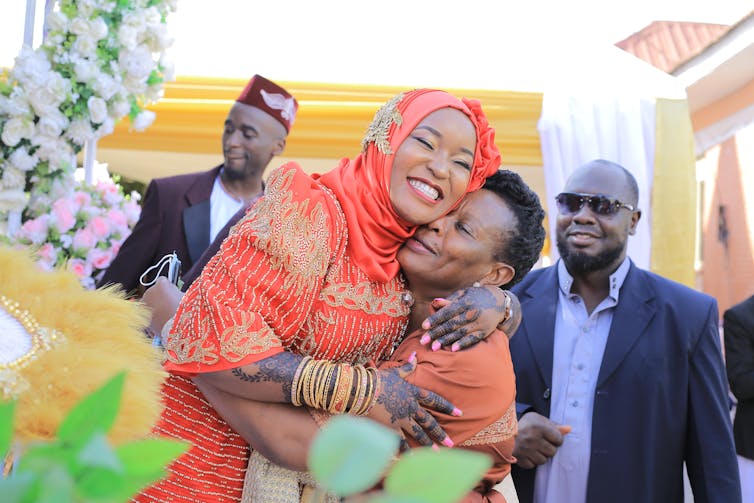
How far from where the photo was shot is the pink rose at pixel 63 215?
3834 millimetres

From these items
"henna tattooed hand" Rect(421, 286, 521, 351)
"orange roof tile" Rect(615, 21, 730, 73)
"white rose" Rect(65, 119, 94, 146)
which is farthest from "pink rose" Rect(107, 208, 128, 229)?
"orange roof tile" Rect(615, 21, 730, 73)

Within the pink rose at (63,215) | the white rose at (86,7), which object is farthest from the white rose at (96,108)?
the pink rose at (63,215)

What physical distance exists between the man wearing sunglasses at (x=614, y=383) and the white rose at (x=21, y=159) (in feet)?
7.20

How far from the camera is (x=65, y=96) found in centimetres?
352

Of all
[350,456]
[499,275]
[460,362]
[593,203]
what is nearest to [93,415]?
[350,456]

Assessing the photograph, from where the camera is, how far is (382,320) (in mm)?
2162

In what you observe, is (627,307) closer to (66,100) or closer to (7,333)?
(66,100)

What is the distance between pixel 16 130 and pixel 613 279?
2.61 m

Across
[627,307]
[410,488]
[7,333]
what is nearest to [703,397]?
[627,307]

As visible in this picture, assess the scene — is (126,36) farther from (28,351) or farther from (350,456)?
(350,456)

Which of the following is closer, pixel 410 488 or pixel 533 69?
pixel 410 488

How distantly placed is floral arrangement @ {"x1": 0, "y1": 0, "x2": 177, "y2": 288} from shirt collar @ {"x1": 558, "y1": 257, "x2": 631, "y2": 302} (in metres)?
2.10

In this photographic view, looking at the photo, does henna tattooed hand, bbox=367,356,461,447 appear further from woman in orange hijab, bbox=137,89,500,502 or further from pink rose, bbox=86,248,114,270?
pink rose, bbox=86,248,114,270

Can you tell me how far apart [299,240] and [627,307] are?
2067mm
